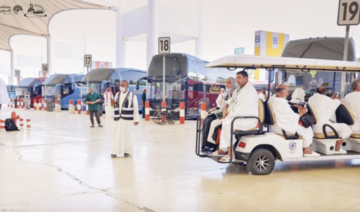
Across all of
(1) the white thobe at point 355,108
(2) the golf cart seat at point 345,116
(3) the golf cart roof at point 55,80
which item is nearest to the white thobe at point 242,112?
(2) the golf cart seat at point 345,116

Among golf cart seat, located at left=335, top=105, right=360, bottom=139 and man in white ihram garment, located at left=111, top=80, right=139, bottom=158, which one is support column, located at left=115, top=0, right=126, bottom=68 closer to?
man in white ihram garment, located at left=111, top=80, right=139, bottom=158

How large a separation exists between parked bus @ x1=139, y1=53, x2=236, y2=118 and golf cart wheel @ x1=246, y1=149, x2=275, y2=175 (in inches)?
419

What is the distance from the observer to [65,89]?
24750 mm

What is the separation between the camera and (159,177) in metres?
5.57

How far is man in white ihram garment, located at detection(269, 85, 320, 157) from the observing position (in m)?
5.84

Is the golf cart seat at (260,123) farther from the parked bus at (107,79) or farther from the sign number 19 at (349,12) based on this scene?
the parked bus at (107,79)

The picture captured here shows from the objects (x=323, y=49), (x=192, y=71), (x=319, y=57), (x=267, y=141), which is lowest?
(x=267, y=141)

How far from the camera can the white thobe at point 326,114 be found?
20.6ft

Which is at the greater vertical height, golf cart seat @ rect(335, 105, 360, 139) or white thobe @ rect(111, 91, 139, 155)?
golf cart seat @ rect(335, 105, 360, 139)

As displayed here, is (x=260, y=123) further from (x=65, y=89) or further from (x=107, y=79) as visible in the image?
(x=65, y=89)

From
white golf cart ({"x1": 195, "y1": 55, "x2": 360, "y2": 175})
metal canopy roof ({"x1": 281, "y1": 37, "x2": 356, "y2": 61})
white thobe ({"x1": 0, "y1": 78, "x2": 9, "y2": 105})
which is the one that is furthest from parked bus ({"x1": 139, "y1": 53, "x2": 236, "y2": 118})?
white golf cart ({"x1": 195, "y1": 55, "x2": 360, "y2": 175})

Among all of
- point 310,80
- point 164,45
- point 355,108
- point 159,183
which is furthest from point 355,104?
point 164,45

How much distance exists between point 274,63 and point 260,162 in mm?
1793

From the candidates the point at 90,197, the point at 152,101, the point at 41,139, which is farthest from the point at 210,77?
the point at 90,197
